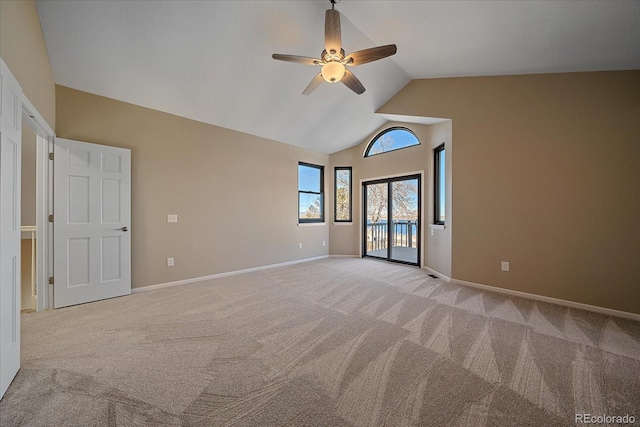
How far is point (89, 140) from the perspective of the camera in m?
3.10

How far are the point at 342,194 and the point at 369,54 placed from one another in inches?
155

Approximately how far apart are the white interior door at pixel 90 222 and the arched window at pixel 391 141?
4606 millimetres

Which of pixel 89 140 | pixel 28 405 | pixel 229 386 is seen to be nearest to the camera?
pixel 28 405

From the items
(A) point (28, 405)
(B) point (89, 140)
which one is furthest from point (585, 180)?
(B) point (89, 140)

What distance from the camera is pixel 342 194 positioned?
20.2 feet

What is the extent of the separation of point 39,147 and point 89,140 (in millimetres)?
450

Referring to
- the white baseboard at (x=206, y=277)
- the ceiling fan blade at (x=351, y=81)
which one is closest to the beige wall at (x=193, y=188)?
the white baseboard at (x=206, y=277)

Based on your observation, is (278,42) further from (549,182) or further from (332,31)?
(549,182)

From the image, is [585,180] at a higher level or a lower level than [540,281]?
higher

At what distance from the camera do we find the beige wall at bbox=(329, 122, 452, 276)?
4243 mm

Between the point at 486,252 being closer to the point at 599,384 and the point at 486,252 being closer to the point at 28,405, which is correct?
the point at 599,384

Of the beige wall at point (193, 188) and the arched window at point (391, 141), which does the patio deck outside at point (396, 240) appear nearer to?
the arched window at point (391, 141)

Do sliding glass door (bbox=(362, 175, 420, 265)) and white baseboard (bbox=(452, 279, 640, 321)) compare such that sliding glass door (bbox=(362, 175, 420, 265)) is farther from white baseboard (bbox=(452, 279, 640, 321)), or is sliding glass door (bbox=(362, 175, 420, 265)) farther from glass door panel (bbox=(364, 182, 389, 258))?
white baseboard (bbox=(452, 279, 640, 321))

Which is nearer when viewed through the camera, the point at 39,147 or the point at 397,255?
the point at 39,147
